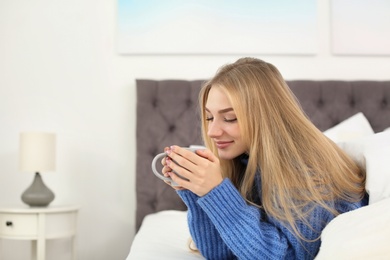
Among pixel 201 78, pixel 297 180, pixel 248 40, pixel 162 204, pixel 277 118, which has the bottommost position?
pixel 162 204

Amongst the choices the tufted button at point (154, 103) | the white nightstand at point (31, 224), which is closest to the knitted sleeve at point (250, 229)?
the white nightstand at point (31, 224)

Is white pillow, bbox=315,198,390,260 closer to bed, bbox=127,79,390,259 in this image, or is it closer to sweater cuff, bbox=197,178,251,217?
sweater cuff, bbox=197,178,251,217

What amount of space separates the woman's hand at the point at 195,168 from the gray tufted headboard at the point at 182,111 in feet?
5.31

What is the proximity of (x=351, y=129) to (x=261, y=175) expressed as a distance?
1534 mm

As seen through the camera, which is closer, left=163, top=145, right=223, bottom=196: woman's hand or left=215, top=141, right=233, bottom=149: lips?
left=163, top=145, right=223, bottom=196: woman's hand

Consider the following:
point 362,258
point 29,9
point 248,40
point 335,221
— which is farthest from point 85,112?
point 362,258

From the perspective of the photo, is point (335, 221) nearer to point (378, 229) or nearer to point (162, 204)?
point (378, 229)

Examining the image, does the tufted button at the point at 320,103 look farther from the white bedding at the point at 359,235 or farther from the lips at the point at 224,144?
the white bedding at the point at 359,235

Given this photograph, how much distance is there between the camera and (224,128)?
4.84 ft

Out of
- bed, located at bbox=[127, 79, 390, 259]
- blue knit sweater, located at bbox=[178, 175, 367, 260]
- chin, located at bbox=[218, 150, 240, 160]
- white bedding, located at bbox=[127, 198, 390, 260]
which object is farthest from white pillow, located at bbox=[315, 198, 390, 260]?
bed, located at bbox=[127, 79, 390, 259]

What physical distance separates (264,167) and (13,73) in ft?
6.63

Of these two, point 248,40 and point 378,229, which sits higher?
point 248,40

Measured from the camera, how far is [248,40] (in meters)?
3.09

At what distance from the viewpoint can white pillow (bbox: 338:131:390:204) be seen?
1432 mm
